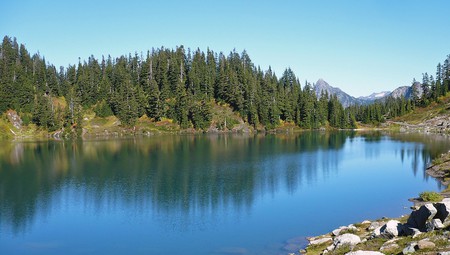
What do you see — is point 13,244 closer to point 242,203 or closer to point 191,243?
point 191,243

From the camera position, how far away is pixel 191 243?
3388cm

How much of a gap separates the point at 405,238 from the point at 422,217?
2.18 metres

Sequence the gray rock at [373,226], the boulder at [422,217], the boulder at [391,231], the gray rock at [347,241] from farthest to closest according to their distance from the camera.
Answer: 1. the gray rock at [373,226]
2. the gray rock at [347,241]
3. the boulder at [391,231]
4. the boulder at [422,217]

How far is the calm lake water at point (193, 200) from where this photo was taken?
35188mm

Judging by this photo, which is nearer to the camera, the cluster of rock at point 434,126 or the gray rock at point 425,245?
the gray rock at point 425,245

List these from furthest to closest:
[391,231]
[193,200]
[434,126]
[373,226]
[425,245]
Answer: [434,126]
[193,200]
[373,226]
[391,231]
[425,245]

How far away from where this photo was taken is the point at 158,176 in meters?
68.1

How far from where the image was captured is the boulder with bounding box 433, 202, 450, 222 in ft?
76.7

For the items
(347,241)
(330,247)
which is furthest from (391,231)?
(330,247)

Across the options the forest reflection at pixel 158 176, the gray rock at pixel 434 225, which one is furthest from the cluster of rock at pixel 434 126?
the gray rock at pixel 434 225

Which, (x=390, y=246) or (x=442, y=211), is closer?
(x=390, y=246)

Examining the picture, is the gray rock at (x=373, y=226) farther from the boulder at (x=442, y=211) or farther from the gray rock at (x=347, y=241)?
the boulder at (x=442, y=211)

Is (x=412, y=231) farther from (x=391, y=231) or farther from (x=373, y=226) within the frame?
(x=373, y=226)

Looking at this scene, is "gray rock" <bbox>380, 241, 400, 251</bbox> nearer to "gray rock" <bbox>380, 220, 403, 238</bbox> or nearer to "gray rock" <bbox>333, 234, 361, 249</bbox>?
"gray rock" <bbox>380, 220, 403, 238</bbox>
